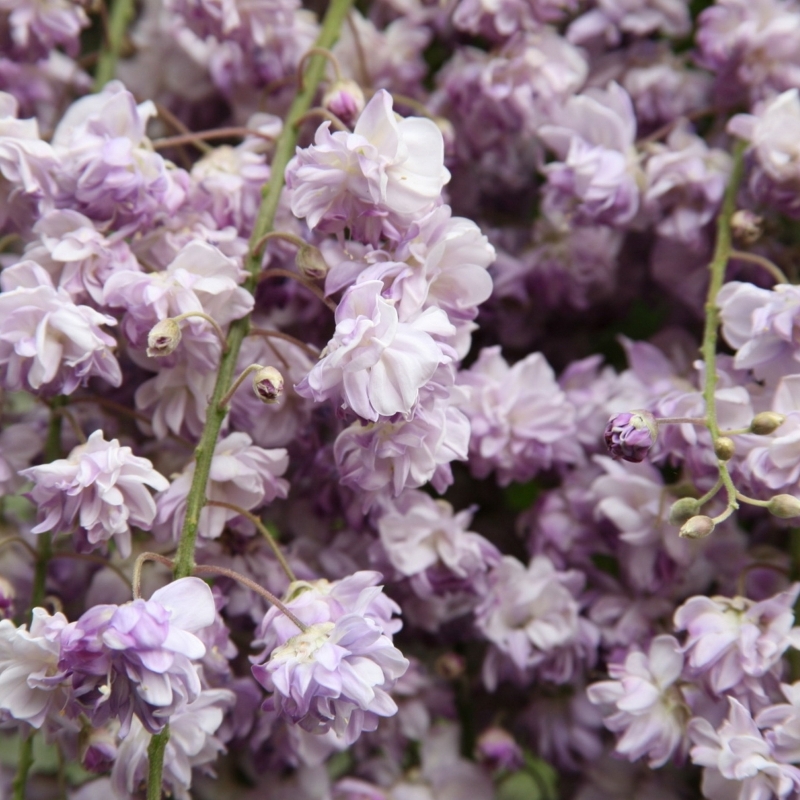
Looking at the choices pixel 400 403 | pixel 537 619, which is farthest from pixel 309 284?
pixel 537 619

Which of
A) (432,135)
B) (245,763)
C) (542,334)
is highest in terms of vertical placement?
(432,135)

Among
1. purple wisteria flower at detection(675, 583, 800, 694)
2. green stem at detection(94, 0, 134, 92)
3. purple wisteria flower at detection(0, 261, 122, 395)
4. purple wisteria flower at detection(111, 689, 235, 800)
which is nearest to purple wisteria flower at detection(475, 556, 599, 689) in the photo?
purple wisteria flower at detection(675, 583, 800, 694)

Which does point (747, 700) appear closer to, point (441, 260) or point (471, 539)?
point (471, 539)

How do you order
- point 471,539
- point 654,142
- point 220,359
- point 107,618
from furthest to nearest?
point 654,142, point 471,539, point 220,359, point 107,618

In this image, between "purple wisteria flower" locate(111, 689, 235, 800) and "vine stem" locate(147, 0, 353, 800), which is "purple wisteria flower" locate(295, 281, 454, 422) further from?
"purple wisteria flower" locate(111, 689, 235, 800)

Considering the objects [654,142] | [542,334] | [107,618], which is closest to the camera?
[107,618]

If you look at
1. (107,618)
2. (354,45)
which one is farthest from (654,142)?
(107,618)
